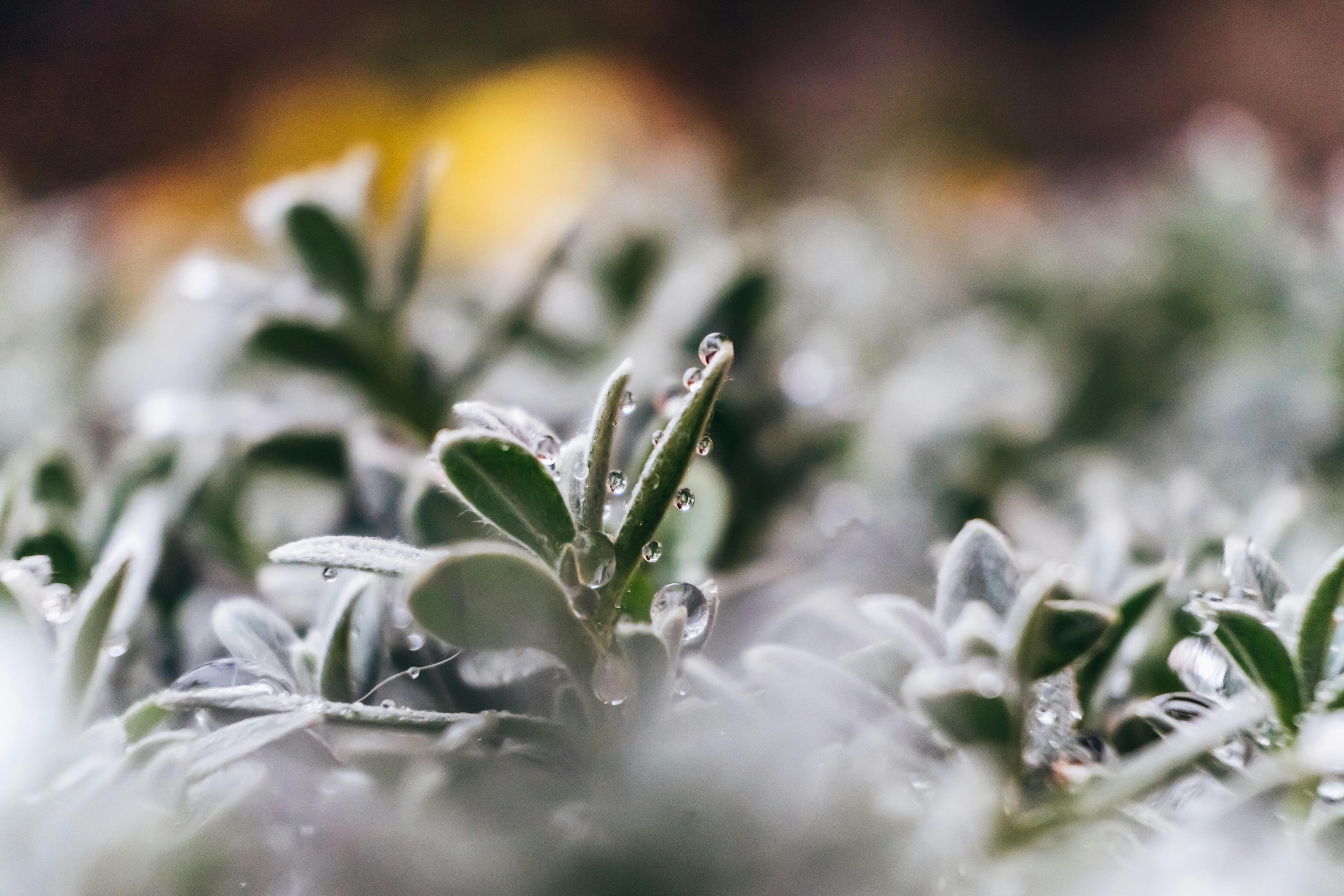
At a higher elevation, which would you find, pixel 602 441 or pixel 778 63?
pixel 778 63

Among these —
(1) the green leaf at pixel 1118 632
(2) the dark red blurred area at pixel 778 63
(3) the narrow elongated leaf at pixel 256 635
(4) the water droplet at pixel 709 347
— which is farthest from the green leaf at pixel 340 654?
(2) the dark red blurred area at pixel 778 63

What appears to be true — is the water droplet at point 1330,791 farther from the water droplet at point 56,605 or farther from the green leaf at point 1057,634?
the water droplet at point 56,605

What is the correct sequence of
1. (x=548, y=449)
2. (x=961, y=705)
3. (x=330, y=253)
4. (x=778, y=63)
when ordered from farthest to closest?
(x=778, y=63)
(x=330, y=253)
(x=548, y=449)
(x=961, y=705)

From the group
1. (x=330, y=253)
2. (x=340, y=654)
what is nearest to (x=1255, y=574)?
(x=340, y=654)

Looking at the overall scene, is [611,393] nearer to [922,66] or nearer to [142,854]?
[142,854]

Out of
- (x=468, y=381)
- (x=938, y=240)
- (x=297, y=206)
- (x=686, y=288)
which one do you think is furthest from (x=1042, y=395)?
(x=938, y=240)

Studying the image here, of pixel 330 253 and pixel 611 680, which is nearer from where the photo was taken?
pixel 611 680

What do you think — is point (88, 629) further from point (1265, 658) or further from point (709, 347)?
point (1265, 658)

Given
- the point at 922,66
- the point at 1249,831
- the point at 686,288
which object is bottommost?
the point at 1249,831
